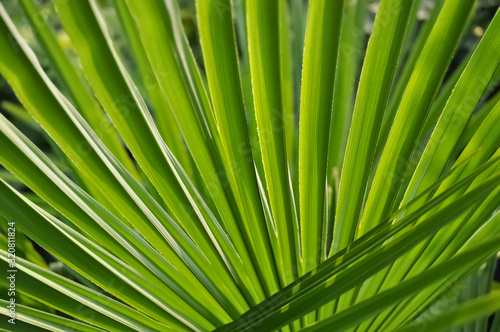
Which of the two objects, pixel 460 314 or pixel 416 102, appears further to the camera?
pixel 416 102

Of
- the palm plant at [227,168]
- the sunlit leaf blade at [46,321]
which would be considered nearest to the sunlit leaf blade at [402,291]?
the palm plant at [227,168]

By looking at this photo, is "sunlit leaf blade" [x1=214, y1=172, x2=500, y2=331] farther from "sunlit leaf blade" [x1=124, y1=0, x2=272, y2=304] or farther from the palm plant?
"sunlit leaf blade" [x1=124, y1=0, x2=272, y2=304]

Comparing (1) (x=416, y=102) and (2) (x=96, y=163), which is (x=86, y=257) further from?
(1) (x=416, y=102)

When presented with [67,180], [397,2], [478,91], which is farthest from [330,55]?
[67,180]

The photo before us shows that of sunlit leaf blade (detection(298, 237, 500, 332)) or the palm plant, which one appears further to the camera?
the palm plant

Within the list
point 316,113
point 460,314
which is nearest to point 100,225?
point 316,113

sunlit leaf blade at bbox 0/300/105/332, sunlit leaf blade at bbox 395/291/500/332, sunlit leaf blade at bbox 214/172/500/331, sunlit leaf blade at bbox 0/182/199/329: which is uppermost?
sunlit leaf blade at bbox 0/182/199/329

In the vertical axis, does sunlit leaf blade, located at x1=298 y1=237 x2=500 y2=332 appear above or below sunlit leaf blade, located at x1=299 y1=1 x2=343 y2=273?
below

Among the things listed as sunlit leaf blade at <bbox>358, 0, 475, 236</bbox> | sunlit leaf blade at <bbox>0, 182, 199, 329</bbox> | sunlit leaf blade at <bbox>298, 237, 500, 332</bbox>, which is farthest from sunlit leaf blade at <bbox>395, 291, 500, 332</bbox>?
sunlit leaf blade at <bbox>0, 182, 199, 329</bbox>

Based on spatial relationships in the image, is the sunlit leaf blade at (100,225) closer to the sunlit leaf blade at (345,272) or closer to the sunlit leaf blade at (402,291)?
the sunlit leaf blade at (345,272)
